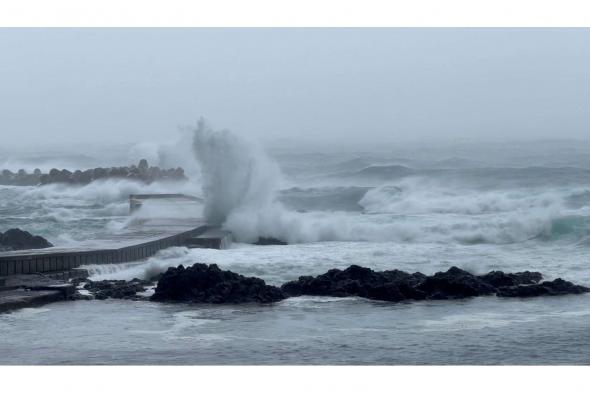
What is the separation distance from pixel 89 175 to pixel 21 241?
1.09 m

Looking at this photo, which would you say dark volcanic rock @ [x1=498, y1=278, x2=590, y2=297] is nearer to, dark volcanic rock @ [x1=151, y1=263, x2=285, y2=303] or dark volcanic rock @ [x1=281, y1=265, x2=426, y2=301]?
dark volcanic rock @ [x1=281, y1=265, x2=426, y2=301]

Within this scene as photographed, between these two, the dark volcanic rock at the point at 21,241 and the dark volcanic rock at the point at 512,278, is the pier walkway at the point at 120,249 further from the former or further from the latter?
the dark volcanic rock at the point at 512,278

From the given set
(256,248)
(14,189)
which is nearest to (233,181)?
(256,248)

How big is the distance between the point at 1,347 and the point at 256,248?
3.62 metres

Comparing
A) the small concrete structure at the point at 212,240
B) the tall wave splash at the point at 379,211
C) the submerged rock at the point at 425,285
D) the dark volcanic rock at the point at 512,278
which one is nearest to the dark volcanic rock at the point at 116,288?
the small concrete structure at the point at 212,240

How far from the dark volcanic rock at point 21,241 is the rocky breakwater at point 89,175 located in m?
0.52

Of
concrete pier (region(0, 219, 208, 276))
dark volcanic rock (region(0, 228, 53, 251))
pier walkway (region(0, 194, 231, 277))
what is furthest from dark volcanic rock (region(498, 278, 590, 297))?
dark volcanic rock (region(0, 228, 53, 251))

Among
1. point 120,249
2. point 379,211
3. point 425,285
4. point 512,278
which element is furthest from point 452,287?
point 120,249

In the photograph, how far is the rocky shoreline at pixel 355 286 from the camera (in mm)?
11703

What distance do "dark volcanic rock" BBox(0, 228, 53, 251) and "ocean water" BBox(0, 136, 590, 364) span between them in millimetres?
121

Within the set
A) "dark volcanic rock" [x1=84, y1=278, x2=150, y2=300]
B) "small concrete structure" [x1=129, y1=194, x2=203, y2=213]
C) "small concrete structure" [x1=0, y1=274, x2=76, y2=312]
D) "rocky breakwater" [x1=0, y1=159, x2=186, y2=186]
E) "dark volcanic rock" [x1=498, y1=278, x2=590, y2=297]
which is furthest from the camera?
"small concrete structure" [x1=129, y1=194, x2=203, y2=213]

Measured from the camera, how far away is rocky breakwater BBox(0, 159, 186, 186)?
13344 mm

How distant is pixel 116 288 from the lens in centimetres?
1238

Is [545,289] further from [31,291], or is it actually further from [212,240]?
[31,291]
